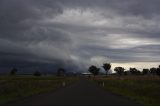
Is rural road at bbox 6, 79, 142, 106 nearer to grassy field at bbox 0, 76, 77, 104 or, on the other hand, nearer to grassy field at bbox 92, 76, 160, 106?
grassy field at bbox 92, 76, 160, 106

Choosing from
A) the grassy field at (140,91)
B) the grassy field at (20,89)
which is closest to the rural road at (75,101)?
the grassy field at (140,91)

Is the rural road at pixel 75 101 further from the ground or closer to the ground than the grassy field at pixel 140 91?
closer to the ground

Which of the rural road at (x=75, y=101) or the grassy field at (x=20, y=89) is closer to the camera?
the rural road at (x=75, y=101)

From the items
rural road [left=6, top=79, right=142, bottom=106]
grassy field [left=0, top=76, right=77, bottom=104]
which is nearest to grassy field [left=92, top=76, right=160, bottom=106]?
rural road [left=6, top=79, right=142, bottom=106]

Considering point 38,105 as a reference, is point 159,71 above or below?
above

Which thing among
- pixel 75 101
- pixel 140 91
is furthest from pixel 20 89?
pixel 75 101

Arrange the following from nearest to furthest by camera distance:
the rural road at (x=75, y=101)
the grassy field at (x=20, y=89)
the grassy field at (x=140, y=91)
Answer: the rural road at (x=75, y=101)
the grassy field at (x=140, y=91)
the grassy field at (x=20, y=89)

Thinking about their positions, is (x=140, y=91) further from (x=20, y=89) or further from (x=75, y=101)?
(x=75, y=101)

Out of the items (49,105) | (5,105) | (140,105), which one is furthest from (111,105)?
(5,105)

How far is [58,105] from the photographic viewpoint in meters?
20.4

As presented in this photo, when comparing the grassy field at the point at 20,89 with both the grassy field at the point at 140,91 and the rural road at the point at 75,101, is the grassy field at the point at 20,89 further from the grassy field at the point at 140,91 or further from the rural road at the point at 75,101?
the grassy field at the point at 140,91

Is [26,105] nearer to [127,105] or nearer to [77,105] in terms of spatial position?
[77,105]

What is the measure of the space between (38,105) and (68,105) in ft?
5.87

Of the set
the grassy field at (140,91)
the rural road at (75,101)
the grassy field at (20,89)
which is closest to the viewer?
the rural road at (75,101)
